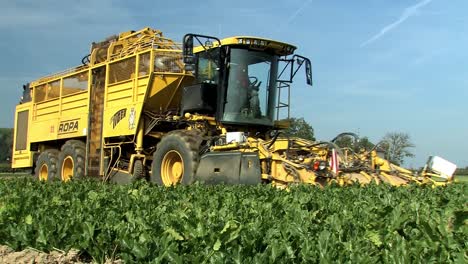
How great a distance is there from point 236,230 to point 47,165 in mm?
12969

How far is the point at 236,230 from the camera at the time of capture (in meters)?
3.41

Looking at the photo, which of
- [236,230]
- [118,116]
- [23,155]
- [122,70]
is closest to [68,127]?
[118,116]

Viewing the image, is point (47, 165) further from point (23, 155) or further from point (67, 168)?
point (23, 155)

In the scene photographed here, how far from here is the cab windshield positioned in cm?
1087

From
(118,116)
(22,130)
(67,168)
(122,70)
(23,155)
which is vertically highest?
(122,70)

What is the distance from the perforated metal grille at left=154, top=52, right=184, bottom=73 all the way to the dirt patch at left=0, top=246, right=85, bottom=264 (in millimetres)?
7752

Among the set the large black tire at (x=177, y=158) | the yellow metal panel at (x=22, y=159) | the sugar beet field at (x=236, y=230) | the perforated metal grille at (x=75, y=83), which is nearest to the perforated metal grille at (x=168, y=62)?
the large black tire at (x=177, y=158)

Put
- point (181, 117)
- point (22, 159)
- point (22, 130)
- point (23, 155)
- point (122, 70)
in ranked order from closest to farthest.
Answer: point (181, 117) → point (122, 70) → point (23, 155) → point (22, 159) → point (22, 130)

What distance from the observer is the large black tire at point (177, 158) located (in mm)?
10282

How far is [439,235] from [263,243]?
3.45 ft

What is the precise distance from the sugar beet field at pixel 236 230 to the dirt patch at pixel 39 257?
5 cm

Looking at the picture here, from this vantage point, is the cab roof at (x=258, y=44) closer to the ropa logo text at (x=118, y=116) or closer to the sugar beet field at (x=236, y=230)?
the ropa logo text at (x=118, y=116)

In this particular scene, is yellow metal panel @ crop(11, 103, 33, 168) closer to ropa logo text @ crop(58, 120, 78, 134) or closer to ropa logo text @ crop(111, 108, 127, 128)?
ropa logo text @ crop(58, 120, 78, 134)

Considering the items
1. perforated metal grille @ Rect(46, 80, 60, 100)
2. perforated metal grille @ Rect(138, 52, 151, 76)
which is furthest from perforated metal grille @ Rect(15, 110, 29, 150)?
perforated metal grille @ Rect(138, 52, 151, 76)
